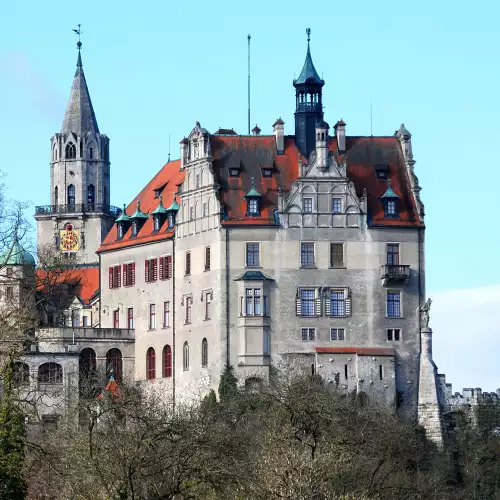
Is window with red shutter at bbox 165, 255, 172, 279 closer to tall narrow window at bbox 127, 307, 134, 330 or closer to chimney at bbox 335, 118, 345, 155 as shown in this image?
tall narrow window at bbox 127, 307, 134, 330

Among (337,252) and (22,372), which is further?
(337,252)

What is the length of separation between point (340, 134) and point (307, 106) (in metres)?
2.61

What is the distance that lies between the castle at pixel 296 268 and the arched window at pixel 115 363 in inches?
103

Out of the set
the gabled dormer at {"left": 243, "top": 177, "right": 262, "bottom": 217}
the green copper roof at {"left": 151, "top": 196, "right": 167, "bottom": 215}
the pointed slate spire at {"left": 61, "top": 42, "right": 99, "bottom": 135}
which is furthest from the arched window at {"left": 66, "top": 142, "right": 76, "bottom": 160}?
the gabled dormer at {"left": 243, "top": 177, "right": 262, "bottom": 217}

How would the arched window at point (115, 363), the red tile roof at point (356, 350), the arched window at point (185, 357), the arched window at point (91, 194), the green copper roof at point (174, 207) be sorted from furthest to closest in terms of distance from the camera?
the arched window at point (91, 194) → the arched window at point (115, 363) → the green copper roof at point (174, 207) → the arched window at point (185, 357) → the red tile roof at point (356, 350)

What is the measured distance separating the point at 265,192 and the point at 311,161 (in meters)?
3.16

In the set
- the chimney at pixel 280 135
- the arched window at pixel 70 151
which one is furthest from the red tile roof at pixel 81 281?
the chimney at pixel 280 135

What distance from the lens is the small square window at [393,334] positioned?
13275cm

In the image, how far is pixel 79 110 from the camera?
17162 cm

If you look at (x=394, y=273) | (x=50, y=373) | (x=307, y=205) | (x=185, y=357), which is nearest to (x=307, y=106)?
(x=307, y=205)

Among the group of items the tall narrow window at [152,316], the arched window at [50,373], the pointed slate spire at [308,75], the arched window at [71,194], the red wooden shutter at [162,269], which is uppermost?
the pointed slate spire at [308,75]

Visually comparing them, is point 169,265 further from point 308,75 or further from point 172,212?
point 308,75

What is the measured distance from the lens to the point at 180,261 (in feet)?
449

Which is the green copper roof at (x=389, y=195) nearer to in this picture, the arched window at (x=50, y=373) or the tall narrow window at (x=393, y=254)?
the tall narrow window at (x=393, y=254)
